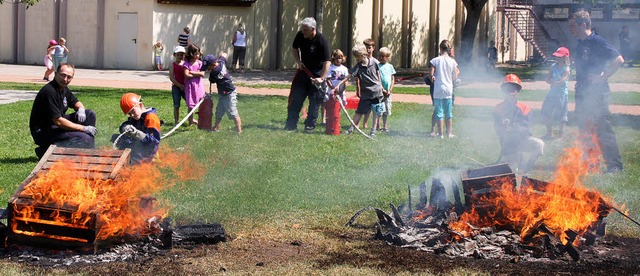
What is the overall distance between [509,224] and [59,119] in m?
4.90

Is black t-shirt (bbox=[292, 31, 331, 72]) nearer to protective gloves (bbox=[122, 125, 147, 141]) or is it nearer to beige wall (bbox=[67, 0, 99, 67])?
protective gloves (bbox=[122, 125, 147, 141])

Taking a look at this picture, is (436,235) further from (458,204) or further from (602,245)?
(602,245)

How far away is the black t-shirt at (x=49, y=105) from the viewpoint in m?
9.30

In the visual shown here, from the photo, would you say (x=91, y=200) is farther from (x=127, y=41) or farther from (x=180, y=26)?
(x=127, y=41)

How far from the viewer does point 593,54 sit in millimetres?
11188

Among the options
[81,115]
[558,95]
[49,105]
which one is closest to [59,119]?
[49,105]

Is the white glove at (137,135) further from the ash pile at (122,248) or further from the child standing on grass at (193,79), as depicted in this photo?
the child standing on grass at (193,79)

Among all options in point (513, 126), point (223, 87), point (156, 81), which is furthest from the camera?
point (156, 81)

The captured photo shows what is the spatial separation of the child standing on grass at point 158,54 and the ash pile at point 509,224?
24073mm

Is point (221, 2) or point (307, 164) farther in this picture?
point (221, 2)

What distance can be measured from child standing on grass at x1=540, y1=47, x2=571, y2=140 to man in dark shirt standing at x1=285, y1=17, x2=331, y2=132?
3.64 meters

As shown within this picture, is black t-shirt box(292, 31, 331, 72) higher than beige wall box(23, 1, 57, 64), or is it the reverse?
beige wall box(23, 1, 57, 64)

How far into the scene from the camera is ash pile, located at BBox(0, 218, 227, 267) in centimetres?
684

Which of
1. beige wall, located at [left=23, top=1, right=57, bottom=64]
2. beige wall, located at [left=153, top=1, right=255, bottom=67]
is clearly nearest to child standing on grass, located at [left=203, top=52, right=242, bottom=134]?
beige wall, located at [left=153, top=1, right=255, bottom=67]
